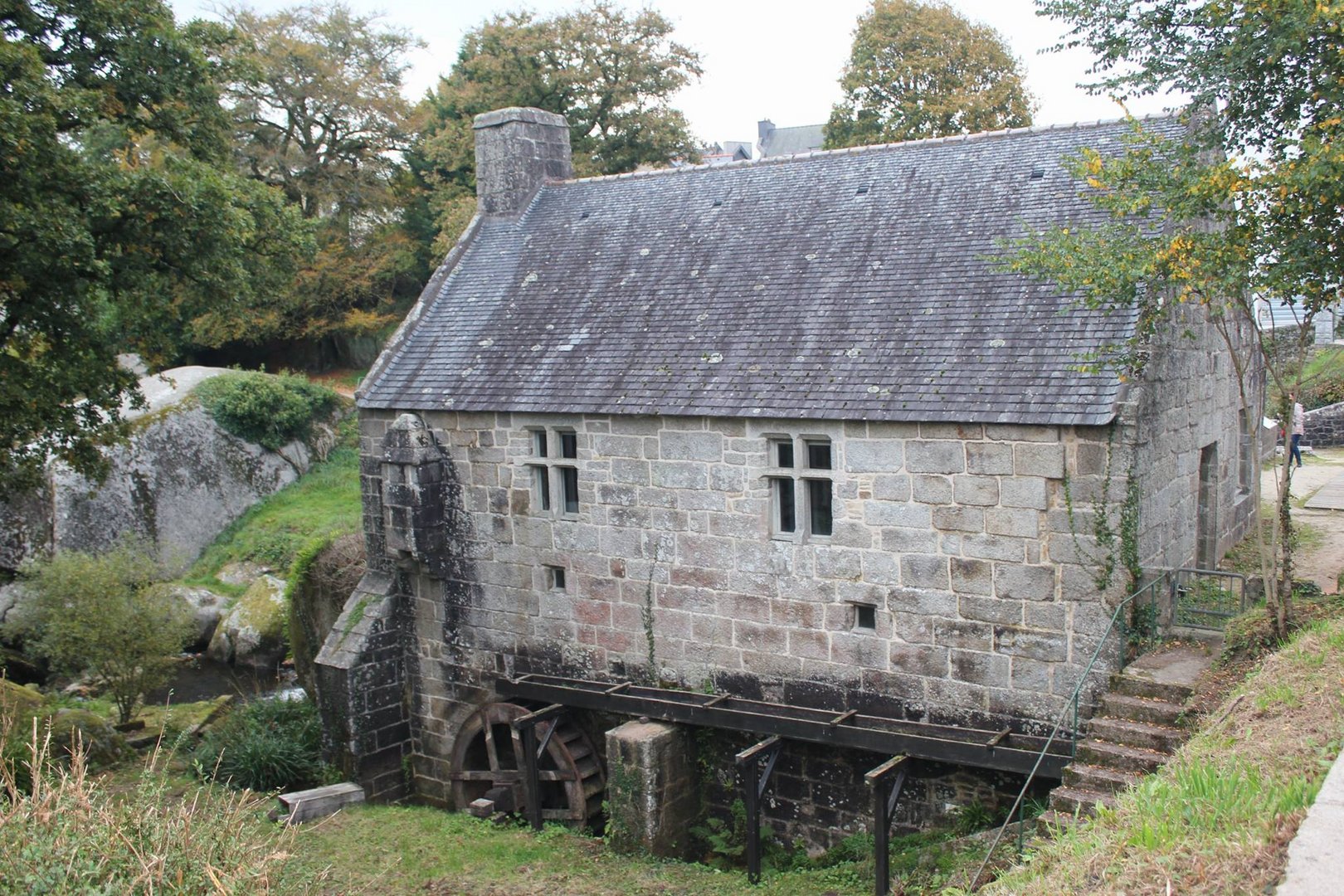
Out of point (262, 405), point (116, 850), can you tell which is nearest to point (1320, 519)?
point (116, 850)

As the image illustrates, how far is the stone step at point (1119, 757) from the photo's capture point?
8.62 meters

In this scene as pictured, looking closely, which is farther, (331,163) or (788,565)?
(331,163)

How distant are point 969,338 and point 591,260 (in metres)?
5.78

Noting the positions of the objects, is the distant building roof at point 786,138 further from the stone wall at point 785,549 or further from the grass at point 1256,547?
the stone wall at point 785,549

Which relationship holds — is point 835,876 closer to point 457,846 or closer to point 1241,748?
point 457,846

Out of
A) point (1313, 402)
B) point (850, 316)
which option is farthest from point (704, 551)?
point (1313, 402)

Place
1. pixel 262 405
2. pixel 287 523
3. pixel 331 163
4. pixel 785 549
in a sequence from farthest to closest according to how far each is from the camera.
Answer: pixel 331 163 < pixel 262 405 < pixel 287 523 < pixel 785 549

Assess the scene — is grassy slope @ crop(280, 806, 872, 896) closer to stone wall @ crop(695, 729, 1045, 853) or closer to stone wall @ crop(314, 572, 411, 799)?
stone wall @ crop(695, 729, 1045, 853)

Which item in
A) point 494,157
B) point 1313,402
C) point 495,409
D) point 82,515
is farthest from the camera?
point 1313,402

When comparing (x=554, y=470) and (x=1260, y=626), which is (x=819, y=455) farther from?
(x=1260, y=626)

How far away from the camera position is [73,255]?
1102 centimetres

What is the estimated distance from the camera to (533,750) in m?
13.1

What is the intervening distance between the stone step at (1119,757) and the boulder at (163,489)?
19065 millimetres

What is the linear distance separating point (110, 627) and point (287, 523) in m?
7.88
